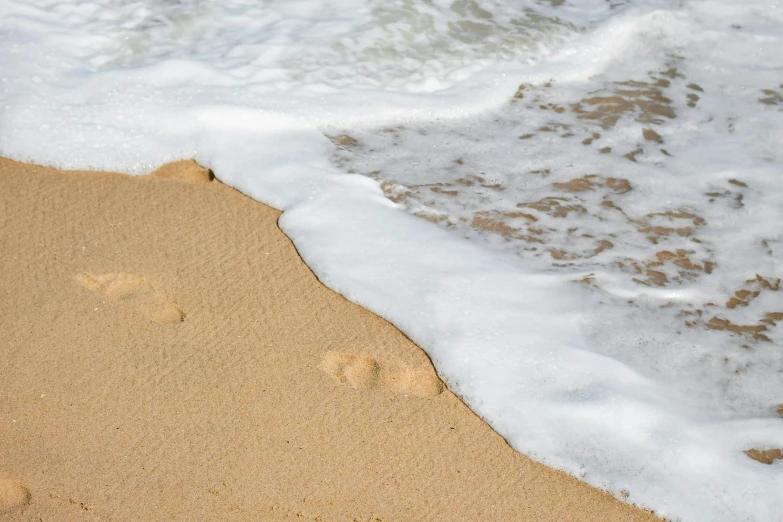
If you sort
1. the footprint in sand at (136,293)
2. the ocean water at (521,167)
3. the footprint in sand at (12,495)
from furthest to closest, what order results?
the footprint in sand at (136,293) < the ocean water at (521,167) < the footprint in sand at (12,495)

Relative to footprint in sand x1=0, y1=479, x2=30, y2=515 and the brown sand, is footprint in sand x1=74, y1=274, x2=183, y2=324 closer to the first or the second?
the brown sand

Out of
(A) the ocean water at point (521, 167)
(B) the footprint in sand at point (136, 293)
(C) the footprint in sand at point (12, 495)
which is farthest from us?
(B) the footprint in sand at point (136, 293)

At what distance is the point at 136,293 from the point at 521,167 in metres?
1.67

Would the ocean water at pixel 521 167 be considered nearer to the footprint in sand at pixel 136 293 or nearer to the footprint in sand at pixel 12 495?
the footprint in sand at pixel 136 293

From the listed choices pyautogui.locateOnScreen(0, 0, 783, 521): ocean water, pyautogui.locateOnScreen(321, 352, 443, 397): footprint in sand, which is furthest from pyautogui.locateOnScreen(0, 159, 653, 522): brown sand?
pyautogui.locateOnScreen(0, 0, 783, 521): ocean water

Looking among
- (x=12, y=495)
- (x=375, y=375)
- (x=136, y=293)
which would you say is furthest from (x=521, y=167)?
(x=12, y=495)

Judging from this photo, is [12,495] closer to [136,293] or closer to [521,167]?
[136,293]

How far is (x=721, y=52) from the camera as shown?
423 cm

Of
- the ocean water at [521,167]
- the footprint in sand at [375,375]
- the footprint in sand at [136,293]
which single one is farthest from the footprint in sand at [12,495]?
the ocean water at [521,167]

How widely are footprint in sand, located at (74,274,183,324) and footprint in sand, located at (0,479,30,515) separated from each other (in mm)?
633

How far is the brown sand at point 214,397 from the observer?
1931 millimetres

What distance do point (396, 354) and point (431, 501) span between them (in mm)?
506

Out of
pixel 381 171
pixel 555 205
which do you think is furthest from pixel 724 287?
pixel 381 171

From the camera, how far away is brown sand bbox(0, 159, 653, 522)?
1931mm
